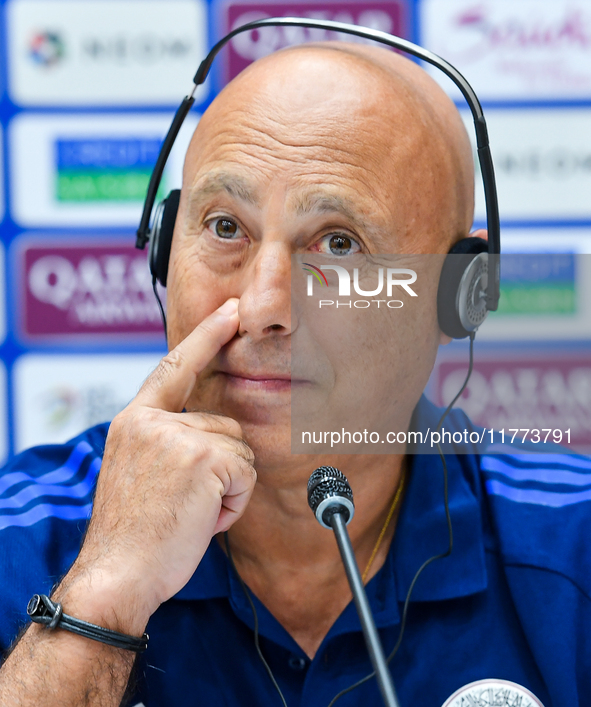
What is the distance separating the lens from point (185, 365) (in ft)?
3.30

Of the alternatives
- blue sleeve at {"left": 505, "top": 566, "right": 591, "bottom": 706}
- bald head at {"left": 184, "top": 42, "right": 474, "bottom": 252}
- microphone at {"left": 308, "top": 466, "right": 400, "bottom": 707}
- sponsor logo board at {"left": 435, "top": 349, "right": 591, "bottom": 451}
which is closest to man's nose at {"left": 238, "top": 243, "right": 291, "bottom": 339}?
bald head at {"left": 184, "top": 42, "right": 474, "bottom": 252}

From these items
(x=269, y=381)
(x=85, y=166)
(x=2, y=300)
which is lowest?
(x=269, y=381)

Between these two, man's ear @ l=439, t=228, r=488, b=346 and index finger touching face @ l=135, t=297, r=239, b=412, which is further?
man's ear @ l=439, t=228, r=488, b=346

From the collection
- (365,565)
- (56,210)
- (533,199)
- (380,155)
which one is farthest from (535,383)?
(56,210)

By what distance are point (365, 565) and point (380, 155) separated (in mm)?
691

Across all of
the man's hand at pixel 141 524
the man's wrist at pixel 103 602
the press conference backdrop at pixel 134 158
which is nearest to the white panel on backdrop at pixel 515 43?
the press conference backdrop at pixel 134 158

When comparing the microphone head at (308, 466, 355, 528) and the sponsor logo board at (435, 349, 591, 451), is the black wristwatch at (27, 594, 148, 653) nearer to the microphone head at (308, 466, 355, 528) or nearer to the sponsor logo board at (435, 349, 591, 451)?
the microphone head at (308, 466, 355, 528)

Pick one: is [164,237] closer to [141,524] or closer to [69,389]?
[141,524]

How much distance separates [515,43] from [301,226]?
1.33m

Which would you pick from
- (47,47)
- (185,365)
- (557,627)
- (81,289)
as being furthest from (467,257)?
(47,47)

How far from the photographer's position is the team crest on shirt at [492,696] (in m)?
1.05

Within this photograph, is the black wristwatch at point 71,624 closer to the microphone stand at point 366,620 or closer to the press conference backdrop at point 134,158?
the microphone stand at point 366,620

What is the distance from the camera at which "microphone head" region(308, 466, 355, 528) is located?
0.77 meters

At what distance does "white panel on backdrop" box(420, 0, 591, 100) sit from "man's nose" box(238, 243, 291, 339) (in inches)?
47.6
